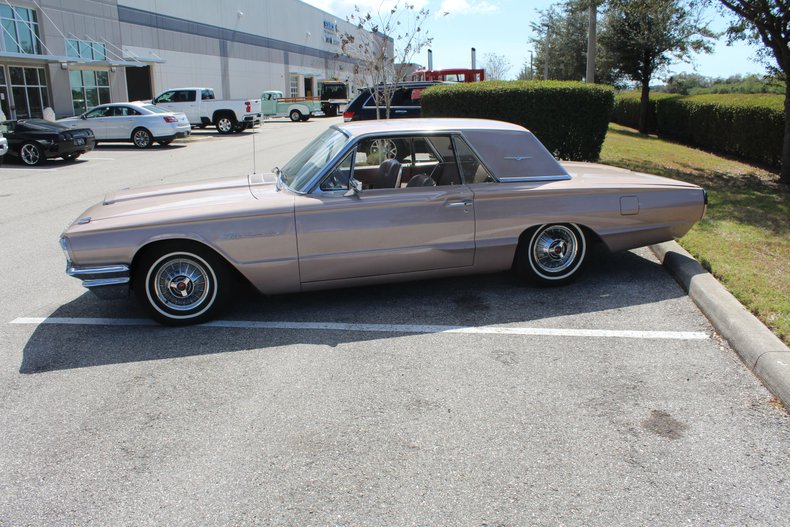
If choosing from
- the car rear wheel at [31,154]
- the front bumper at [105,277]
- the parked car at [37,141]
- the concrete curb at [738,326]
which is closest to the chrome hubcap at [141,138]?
the parked car at [37,141]

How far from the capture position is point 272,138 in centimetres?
2627

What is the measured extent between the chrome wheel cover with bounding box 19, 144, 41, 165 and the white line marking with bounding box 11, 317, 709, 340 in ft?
45.6

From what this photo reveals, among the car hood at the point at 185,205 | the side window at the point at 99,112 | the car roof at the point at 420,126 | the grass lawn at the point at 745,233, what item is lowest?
the grass lawn at the point at 745,233

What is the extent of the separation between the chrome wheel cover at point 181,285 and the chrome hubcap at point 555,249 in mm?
2771

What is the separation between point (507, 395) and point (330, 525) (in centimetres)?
152

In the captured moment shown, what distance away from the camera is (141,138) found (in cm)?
2234

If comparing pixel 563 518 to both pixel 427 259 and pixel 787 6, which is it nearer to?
pixel 427 259

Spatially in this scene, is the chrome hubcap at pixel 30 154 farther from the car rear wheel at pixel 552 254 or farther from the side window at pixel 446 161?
the car rear wheel at pixel 552 254

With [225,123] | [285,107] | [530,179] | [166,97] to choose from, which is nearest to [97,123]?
[166,97]

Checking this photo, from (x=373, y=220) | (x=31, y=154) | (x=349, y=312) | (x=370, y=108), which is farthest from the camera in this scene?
(x=370, y=108)

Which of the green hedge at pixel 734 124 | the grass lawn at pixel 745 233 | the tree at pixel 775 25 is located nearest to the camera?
the grass lawn at pixel 745 233

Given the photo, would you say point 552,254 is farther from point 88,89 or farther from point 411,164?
point 88,89

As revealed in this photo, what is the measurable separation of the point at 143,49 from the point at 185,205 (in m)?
34.3

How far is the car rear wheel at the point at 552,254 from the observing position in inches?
222
